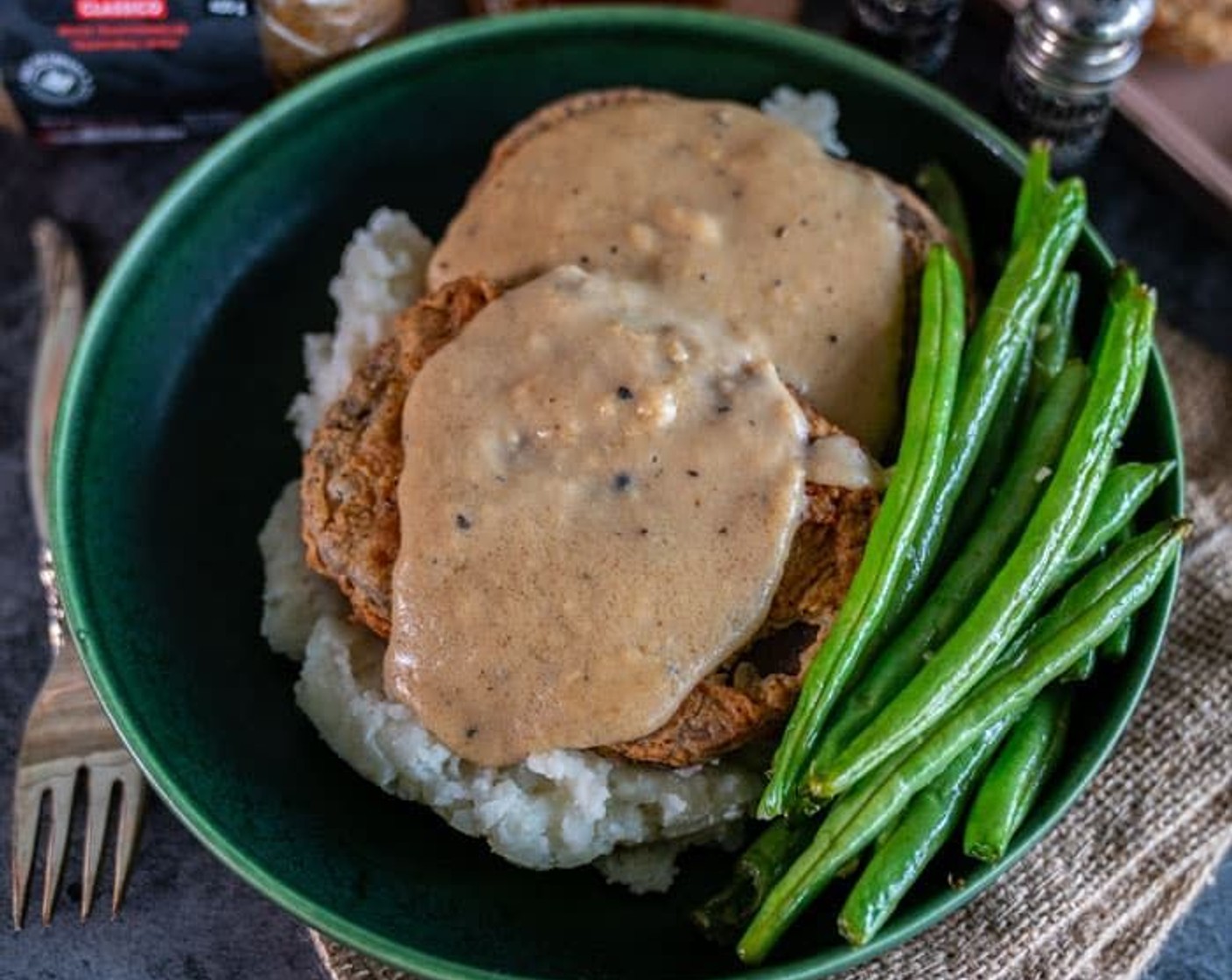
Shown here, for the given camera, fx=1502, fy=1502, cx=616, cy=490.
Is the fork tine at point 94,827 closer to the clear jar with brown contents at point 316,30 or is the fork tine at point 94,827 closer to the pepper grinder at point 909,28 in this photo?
the clear jar with brown contents at point 316,30

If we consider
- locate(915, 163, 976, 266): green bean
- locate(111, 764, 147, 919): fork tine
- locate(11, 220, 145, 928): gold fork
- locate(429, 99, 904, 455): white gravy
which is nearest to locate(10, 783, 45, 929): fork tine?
locate(11, 220, 145, 928): gold fork

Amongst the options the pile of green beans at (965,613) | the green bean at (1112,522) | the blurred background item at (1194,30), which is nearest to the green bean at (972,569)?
the pile of green beans at (965,613)

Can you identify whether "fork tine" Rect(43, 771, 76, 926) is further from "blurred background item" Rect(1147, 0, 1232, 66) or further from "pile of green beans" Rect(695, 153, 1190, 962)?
"blurred background item" Rect(1147, 0, 1232, 66)

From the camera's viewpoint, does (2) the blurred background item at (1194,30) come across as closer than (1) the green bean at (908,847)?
No

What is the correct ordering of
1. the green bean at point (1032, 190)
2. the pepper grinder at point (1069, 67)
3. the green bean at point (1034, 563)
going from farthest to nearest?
the pepper grinder at point (1069, 67) < the green bean at point (1032, 190) < the green bean at point (1034, 563)

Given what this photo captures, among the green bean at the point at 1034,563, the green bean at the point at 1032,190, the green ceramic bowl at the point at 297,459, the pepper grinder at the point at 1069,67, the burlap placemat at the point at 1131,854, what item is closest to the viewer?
the green bean at the point at 1034,563

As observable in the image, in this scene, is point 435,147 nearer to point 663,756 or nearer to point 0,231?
point 0,231

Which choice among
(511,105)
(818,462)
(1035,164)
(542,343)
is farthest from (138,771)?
(1035,164)
